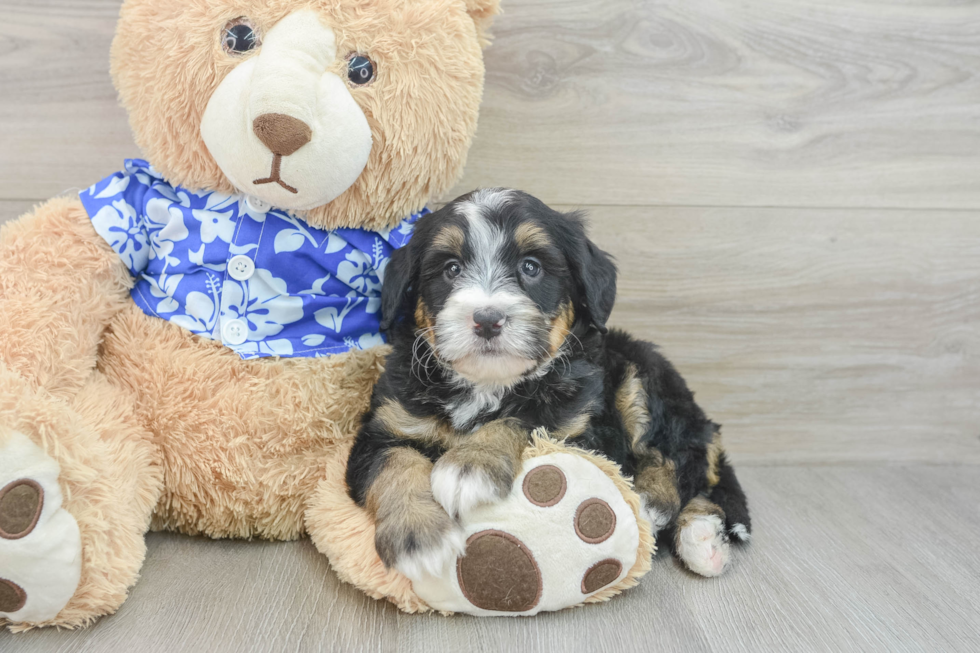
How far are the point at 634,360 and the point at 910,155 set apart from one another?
1.25 m

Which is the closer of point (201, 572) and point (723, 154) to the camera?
point (201, 572)

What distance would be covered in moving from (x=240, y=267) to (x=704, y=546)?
53.3 inches

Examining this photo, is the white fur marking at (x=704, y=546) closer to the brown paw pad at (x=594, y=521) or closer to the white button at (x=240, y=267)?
the brown paw pad at (x=594, y=521)

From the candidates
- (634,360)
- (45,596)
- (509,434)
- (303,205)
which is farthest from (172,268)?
(634,360)

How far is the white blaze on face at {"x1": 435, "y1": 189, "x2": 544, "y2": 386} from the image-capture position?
4.93 ft

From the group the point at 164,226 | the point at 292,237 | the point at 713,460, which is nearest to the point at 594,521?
the point at 713,460

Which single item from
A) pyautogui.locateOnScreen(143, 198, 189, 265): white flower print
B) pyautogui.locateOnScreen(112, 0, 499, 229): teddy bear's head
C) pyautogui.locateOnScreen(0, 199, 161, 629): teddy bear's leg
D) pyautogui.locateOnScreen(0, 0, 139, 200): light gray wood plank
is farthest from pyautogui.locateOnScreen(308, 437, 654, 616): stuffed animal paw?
pyautogui.locateOnScreen(0, 0, 139, 200): light gray wood plank

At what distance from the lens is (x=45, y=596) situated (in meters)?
1.42

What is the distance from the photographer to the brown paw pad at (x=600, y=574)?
1531mm

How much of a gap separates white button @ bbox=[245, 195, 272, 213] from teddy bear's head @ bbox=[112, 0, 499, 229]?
0.06 metres

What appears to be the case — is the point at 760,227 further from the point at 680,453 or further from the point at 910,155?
the point at 680,453

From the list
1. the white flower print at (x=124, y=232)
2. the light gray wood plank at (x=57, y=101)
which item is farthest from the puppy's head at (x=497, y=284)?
the light gray wood plank at (x=57, y=101)

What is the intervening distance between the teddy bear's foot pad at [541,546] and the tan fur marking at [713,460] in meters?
0.54

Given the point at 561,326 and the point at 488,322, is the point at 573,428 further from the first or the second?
the point at 488,322
